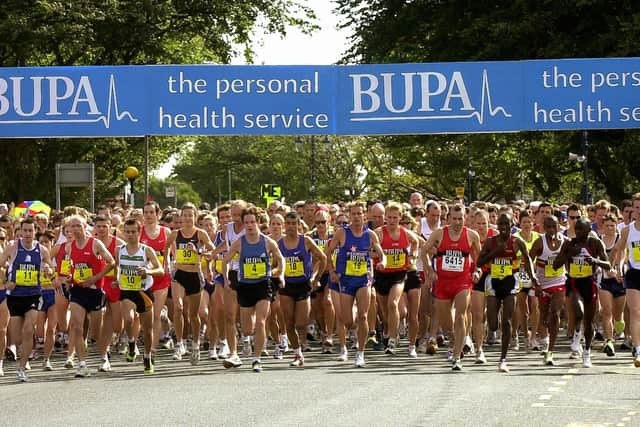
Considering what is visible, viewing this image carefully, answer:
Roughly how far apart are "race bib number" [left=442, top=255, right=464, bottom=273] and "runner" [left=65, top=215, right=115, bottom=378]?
12.8ft

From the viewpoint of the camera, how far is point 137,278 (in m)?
15.0

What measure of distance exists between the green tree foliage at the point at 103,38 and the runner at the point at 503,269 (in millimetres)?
23454

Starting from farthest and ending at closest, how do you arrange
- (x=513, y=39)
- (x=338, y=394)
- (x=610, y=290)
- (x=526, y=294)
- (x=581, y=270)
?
(x=513, y=39)
(x=526, y=294)
(x=610, y=290)
(x=581, y=270)
(x=338, y=394)

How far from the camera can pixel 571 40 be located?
1236 inches

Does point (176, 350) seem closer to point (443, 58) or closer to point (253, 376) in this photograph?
point (253, 376)

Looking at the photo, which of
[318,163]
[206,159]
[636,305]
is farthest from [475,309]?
[206,159]

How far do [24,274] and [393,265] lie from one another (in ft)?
15.4

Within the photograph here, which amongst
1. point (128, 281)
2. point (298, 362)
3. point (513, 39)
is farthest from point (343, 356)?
point (513, 39)

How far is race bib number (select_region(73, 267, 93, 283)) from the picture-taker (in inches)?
581

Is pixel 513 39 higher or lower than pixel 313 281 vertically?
higher

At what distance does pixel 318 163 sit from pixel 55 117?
212 ft

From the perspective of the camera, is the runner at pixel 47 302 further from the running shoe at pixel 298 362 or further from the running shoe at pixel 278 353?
the running shoe at pixel 298 362

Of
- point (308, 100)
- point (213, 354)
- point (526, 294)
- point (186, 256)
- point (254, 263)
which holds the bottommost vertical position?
point (213, 354)

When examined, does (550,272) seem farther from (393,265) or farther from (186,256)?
(186,256)
